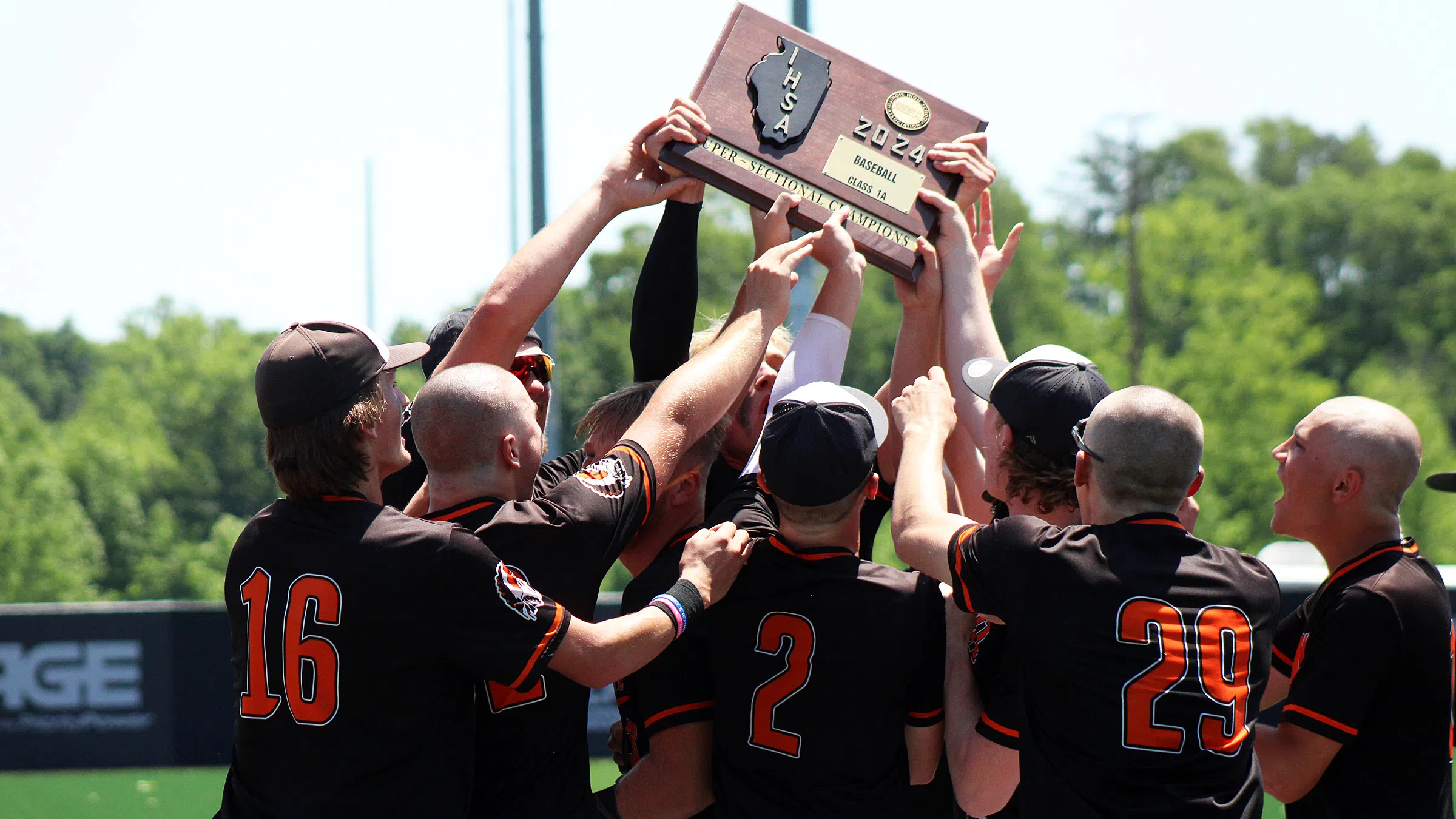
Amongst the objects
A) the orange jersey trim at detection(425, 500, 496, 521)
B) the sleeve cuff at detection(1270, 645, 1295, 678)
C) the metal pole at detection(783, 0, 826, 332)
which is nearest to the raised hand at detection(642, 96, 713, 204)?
the orange jersey trim at detection(425, 500, 496, 521)

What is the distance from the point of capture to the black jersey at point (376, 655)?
2.76 metres

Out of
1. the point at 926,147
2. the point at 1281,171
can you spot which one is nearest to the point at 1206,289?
the point at 1281,171

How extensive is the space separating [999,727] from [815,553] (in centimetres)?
63

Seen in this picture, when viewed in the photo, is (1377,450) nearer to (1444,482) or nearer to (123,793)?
(1444,482)

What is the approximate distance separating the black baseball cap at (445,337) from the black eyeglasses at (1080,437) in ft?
6.47

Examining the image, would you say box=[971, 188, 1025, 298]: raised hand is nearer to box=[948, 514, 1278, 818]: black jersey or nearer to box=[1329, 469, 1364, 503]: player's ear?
box=[1329, 469, 1364, 503]: player's ear

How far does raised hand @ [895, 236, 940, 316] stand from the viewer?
3844 millimetres

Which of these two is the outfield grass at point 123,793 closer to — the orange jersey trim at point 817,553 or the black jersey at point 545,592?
the black jersey at point 545,592

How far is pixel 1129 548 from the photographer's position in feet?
9.33

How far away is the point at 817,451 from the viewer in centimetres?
309

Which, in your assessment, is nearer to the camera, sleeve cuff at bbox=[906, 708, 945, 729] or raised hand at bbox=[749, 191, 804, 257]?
sleeve cuff at bbox=[906, 708, 945, 729]

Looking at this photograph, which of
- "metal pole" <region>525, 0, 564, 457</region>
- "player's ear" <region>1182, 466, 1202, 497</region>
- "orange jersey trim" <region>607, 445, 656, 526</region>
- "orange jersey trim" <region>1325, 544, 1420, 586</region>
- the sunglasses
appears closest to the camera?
"player's ear" <region>1182, 466, 1202, 497</region>

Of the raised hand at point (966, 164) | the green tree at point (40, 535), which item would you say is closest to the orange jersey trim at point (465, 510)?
the raised hand at point (966, 164)

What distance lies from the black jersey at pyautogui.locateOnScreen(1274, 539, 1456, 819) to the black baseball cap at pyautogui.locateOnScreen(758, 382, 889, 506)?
1315 millimetres
